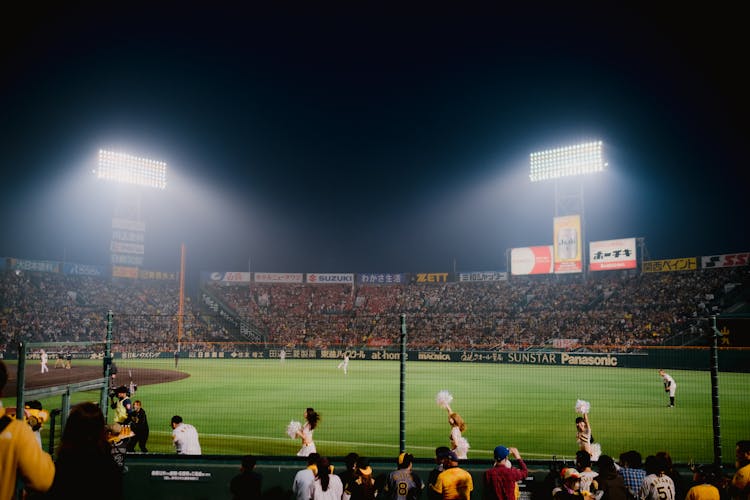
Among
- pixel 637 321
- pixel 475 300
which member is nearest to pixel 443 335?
pixel 475 300

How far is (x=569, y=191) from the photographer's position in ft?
178

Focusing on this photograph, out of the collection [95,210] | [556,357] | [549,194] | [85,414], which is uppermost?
[549,194]

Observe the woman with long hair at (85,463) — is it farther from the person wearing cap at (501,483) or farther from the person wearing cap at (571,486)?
the person wearing cap at (571,486)

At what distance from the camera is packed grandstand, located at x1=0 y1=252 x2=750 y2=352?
151 ft

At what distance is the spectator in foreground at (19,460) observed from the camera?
312cm

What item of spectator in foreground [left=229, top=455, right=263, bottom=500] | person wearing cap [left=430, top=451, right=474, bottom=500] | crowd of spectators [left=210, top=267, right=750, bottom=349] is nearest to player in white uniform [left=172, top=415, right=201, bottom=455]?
spectator in foreground [left=229, top=455, right=263, bottom=500]

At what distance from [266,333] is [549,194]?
193 ft

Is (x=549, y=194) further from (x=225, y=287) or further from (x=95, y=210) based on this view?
(x=95, y=210)

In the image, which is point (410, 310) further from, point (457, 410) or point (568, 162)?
point (457, 410)

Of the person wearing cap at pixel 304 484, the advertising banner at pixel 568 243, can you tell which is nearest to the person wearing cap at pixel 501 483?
the person wearing cap at pixel 304 484

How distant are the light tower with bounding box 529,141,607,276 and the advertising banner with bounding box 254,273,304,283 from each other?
35.4 meters

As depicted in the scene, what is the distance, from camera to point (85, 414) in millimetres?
3387

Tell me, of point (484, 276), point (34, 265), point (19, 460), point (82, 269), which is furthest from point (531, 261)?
point (19, 460)

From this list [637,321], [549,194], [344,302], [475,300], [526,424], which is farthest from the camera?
[549,194]
